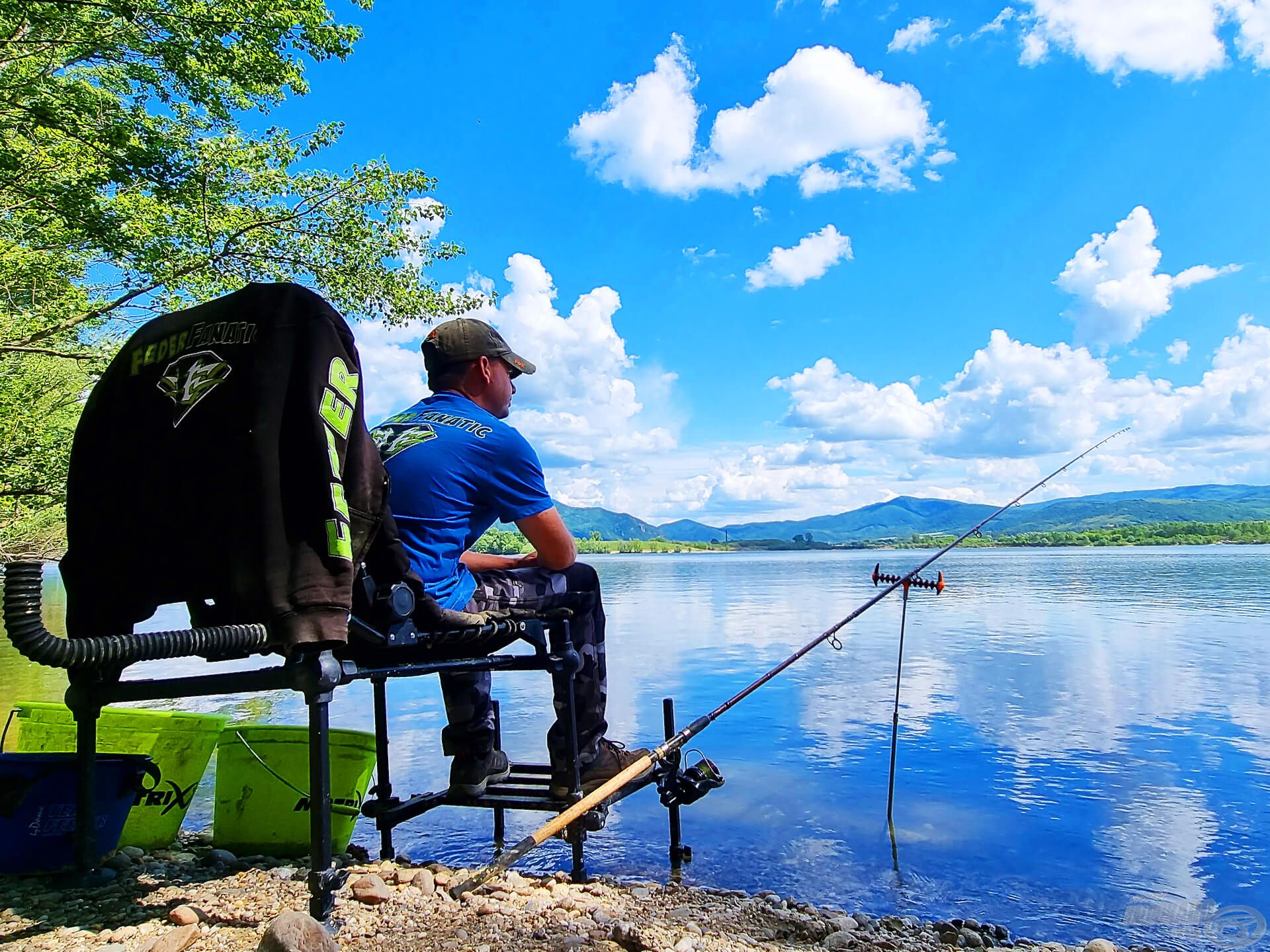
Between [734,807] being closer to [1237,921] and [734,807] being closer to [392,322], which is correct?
[1237,921]

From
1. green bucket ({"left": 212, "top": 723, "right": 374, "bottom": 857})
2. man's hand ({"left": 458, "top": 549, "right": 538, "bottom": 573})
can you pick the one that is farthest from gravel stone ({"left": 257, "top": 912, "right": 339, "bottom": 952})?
green bucket ({"left": 212, "top": 723, "right": 374, "bottom": 857})

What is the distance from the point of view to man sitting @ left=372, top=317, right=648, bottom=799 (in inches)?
145

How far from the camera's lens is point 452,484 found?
3711 millimetres

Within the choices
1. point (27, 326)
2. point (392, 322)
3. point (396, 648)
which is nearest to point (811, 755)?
point (396, 648)

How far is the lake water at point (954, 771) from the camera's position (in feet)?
17.9

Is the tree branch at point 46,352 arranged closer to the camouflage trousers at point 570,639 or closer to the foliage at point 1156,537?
the camouflage trousers at point 570,639

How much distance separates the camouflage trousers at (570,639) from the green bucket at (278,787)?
710 millimetres

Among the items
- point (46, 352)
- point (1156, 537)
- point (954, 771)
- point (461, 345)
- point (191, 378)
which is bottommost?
point (1156, 537)

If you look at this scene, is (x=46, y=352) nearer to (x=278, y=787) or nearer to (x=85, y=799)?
(x=278, y=787)

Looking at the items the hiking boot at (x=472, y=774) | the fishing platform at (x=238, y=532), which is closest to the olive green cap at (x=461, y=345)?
the fishing platform at (x=238, y=532)

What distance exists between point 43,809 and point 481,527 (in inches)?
82.1

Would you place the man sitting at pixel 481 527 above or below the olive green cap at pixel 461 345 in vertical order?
below

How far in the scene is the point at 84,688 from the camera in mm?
3121

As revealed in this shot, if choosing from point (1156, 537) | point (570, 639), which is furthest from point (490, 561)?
point (1156, 537)
